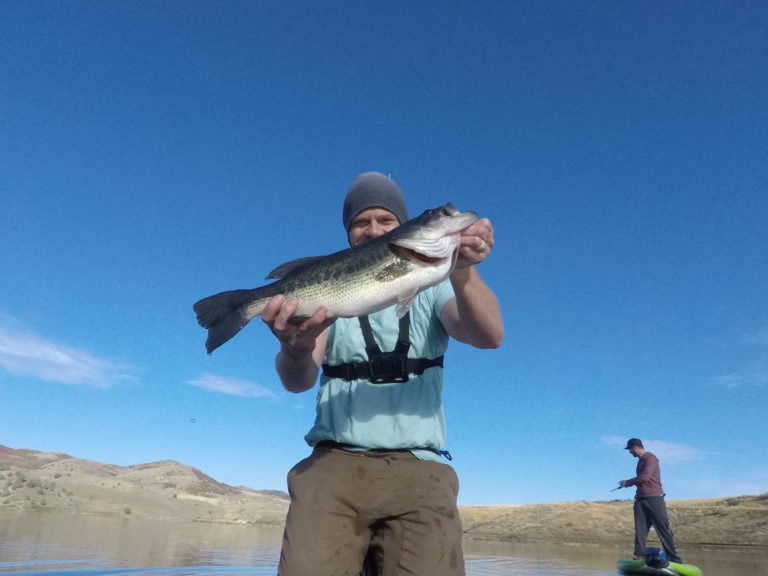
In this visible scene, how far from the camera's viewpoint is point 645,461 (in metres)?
13.3

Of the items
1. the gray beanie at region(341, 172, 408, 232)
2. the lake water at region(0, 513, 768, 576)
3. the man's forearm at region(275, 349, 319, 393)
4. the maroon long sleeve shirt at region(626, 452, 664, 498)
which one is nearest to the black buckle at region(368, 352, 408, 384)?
the man's forearm at region(275, 349, 319, 393)

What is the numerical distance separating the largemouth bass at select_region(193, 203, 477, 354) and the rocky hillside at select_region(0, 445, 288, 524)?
26806 millimetres

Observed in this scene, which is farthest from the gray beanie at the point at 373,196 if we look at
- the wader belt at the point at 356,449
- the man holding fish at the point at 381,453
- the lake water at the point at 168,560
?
the lake water at the point at 168,560

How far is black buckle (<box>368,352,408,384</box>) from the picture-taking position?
12.1ft

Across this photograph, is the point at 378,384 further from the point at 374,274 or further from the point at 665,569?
the point at 665,569

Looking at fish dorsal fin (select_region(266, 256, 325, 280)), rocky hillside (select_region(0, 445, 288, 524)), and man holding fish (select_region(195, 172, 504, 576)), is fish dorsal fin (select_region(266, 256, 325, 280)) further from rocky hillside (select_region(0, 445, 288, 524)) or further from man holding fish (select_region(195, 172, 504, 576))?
rocky hillside (select_region(0, 445, 288, 524))

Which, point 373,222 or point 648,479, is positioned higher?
point 373,222

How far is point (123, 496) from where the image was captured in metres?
33.0

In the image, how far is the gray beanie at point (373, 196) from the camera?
4867 mm

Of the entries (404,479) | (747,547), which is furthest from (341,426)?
(747,547)

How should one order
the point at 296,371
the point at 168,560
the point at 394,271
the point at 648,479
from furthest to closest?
1. the point at 648,479
2. the point at 168,560
3. the point at 296,371
4. the point at 394,271

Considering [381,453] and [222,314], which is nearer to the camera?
[381,453]

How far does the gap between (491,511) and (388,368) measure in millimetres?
37993

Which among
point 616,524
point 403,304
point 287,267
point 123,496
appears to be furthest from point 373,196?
point 123,496
